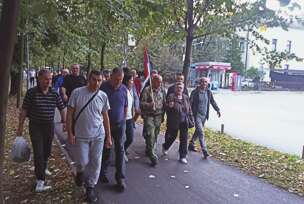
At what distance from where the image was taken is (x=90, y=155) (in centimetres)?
562

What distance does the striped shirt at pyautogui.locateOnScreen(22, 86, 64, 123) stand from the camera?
582 centimetres

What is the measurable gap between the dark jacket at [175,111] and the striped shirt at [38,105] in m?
2.97

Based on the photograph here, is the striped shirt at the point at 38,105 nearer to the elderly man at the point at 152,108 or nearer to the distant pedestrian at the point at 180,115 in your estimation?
the elderly man at the point at 152,108

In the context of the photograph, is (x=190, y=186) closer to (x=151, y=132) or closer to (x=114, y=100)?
(x=151, y=132)

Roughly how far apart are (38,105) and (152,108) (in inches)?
108

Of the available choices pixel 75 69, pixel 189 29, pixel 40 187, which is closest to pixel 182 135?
pixel 40 187

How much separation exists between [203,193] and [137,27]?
3.64 m

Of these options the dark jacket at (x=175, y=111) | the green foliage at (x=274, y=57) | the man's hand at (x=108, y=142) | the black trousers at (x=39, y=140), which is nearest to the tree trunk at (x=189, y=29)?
the green foliage at (x=274, y=57)

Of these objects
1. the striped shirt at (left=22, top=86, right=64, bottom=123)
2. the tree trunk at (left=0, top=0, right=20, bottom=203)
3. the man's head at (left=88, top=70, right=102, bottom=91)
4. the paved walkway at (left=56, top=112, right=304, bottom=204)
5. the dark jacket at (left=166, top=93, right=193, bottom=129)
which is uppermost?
the tree trunk at (left=0, top=0, right=20, bottom=203)

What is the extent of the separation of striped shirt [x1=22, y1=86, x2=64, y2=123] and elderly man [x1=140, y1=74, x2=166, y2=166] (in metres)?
2.51

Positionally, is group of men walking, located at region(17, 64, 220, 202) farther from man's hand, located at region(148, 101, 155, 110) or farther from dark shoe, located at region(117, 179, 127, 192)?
man's hand, located at region(148, 101, 155, 110)

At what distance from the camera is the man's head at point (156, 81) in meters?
8.03

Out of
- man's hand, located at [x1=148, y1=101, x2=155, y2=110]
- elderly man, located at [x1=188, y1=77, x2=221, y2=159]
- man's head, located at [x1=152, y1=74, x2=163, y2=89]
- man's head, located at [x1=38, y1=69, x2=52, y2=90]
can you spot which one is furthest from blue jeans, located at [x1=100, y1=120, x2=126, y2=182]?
elderly man, located at [x1=188, y1=77, x2=221, y2=159]

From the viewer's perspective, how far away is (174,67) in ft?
170
